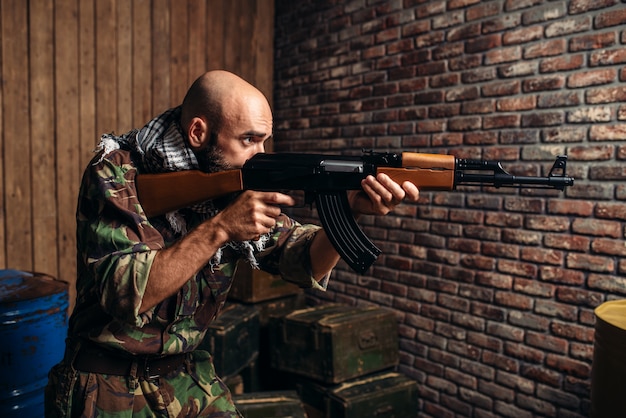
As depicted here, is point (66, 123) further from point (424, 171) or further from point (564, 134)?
point (564, 134)

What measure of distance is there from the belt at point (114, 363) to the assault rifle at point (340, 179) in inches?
18.2

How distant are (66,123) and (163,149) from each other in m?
2.25

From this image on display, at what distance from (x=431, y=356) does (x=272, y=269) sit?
198cm

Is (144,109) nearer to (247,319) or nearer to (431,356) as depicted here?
(247,319)

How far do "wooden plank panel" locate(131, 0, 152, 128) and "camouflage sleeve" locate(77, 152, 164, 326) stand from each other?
2.45 metres

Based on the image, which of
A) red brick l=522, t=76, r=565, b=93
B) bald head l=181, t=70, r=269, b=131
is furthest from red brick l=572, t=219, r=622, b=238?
bald head l=181, t=70, r=269, b=131

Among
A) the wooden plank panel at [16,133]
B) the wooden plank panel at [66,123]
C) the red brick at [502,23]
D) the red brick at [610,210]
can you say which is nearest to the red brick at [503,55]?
the red brick at [502,23]

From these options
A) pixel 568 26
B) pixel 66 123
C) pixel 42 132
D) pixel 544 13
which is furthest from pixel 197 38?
pixel 568 26

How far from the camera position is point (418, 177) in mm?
1701

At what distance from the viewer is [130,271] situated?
1.40 metres

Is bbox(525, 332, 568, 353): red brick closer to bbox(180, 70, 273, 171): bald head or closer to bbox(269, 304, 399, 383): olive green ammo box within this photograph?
bbox(269, 304, 399, 383): olive green ammo box

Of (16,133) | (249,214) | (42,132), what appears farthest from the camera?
(42,132)

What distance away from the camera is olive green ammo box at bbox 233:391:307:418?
290 cm

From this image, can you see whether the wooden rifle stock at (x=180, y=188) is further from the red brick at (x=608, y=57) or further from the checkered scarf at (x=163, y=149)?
the red brick at (x=608, y=57)
